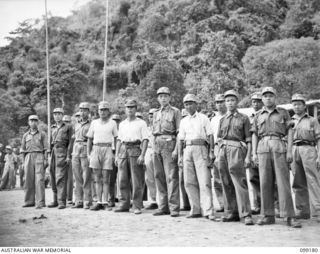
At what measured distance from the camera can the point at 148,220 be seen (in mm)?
6305

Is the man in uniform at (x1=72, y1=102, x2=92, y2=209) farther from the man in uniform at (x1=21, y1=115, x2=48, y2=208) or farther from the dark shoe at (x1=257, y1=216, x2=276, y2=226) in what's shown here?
the dark shoe at (x1=257, y1=216, x2=276, y2=226)

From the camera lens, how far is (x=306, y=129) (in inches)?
246

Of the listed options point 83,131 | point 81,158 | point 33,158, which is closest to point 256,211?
point 81,158

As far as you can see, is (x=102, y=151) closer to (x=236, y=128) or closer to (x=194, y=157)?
(x=194, y=157)

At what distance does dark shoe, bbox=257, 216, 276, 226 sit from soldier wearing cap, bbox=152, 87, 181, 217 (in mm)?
1418

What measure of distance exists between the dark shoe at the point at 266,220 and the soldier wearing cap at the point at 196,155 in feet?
2.98

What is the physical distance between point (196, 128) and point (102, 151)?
2007 mm

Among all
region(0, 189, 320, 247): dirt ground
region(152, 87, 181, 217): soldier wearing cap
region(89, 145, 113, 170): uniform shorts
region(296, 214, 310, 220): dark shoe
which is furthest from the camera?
region(89, 145, 113, 170): uniform shorts

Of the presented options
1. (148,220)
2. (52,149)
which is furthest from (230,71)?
(148,220)

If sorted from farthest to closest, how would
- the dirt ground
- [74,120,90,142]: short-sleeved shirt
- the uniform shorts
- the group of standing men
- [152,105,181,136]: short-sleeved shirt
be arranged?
[74,120,90,142]: short-sleeved shirt, the uniform shorts, [152,105,181,136]: short-sleeved shirt, the group of standing men, the dirt ground

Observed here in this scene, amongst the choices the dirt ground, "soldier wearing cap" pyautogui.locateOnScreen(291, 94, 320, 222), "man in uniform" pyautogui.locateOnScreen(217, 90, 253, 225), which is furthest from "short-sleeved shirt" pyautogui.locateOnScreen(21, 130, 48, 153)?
"soldier wearing cap" pyautogui.locateOnScreen(291, 94, 320, 222)

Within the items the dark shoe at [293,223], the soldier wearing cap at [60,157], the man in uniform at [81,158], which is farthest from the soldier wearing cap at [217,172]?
the soldier wearing cap at [60,157]

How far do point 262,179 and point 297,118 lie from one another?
49.7 inches

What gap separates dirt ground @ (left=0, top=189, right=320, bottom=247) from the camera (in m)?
4.79
